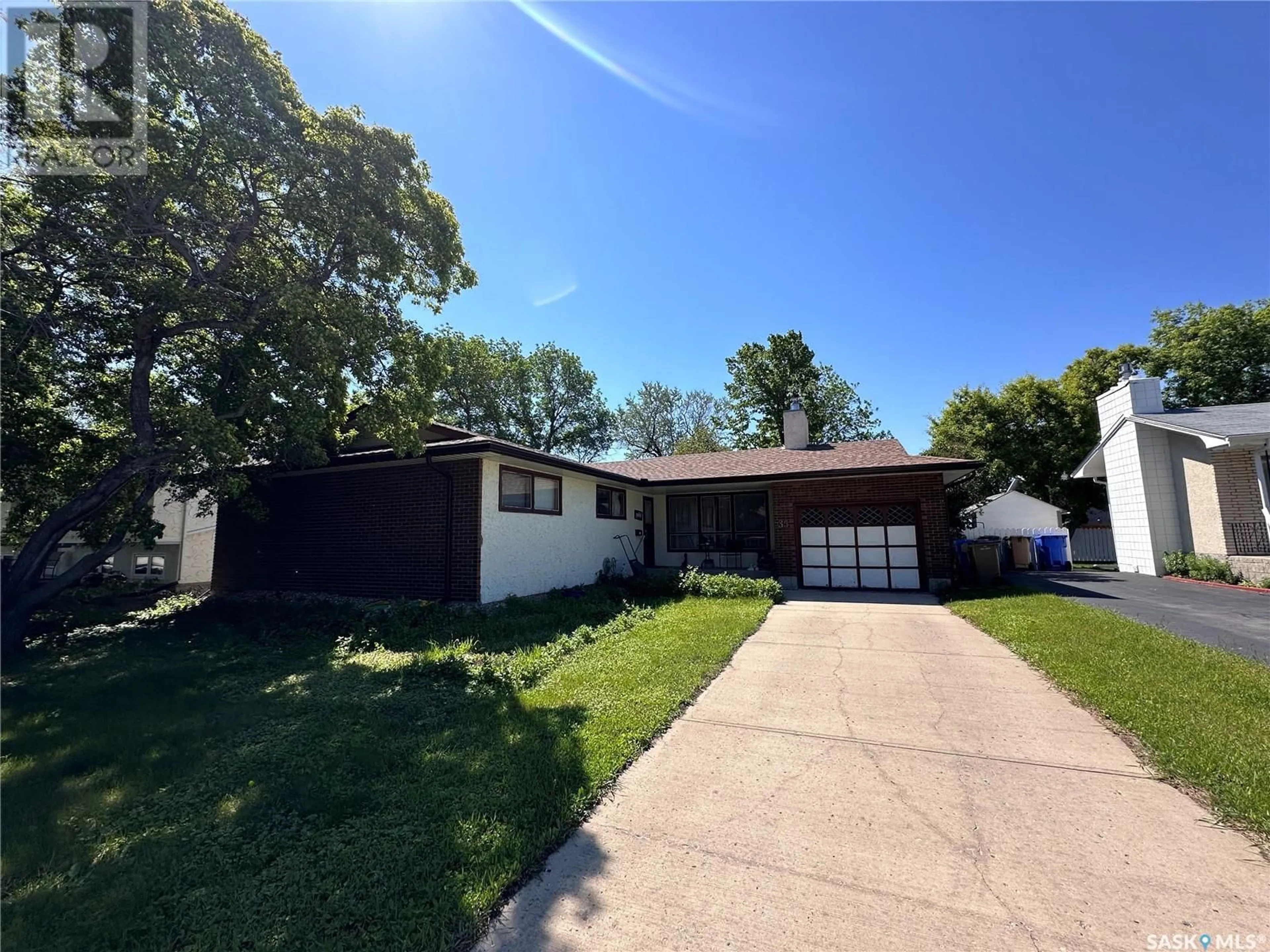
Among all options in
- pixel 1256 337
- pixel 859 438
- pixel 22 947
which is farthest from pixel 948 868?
pixel 1256 337

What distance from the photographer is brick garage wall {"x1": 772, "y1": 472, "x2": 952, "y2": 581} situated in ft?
37.7

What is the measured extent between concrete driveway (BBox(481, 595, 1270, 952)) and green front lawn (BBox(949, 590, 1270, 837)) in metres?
0.23

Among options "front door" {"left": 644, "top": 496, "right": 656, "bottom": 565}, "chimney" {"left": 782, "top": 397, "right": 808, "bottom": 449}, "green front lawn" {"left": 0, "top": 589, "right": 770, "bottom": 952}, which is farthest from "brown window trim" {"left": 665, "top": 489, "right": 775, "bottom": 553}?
"green front lawn" {"left": 0, "top": 589, "right": 770, "bottom": 952}

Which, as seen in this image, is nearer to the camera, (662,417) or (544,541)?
(544,541)

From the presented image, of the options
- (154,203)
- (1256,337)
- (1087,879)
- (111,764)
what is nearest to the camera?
(1087,879)

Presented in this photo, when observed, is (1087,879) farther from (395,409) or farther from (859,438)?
(859,438)

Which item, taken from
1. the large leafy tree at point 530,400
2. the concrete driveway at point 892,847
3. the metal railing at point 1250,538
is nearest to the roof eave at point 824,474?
the metal railing at point 1250,538

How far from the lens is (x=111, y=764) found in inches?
143

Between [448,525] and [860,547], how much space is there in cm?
942

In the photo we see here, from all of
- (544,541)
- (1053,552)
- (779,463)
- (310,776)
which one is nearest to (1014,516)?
(1053,552)

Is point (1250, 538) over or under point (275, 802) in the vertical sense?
over

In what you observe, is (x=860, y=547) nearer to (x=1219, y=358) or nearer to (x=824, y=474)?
(x=824, y=474)

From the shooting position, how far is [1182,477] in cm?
1336

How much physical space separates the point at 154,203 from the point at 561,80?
231 inches
